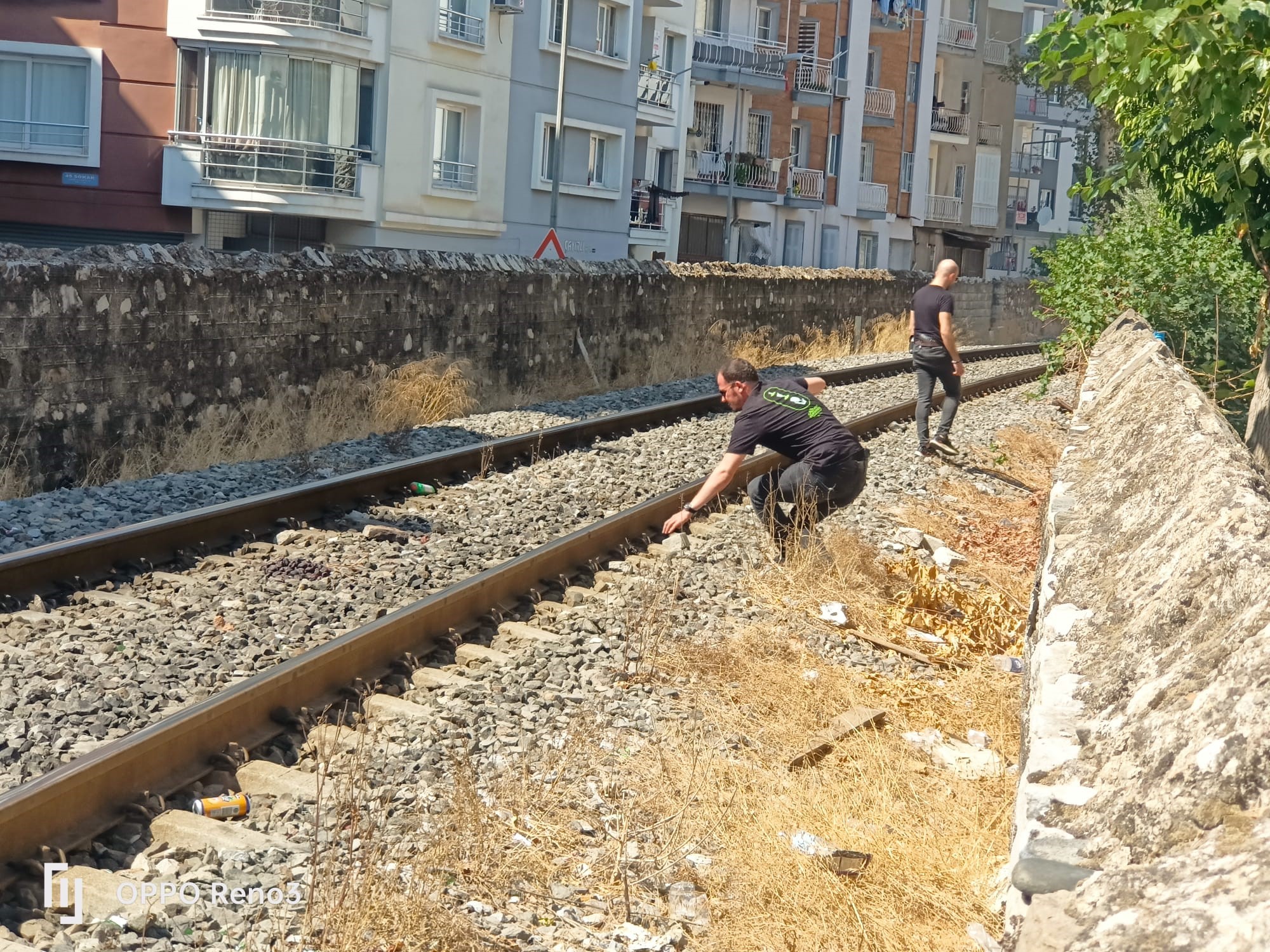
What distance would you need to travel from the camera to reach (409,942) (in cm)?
413

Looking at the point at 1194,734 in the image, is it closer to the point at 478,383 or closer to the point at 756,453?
the point at 756,453

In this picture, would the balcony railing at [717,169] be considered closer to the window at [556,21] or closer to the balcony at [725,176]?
the balcony at [725,176]

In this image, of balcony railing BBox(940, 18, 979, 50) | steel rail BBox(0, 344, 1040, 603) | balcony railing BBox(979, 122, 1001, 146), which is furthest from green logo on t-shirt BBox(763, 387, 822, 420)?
balcony railing BBox(979, 122, 1001, 146)

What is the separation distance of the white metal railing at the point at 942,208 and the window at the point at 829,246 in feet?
25.2

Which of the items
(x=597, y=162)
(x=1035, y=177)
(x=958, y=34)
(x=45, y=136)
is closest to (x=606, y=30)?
(x=597, y=162)

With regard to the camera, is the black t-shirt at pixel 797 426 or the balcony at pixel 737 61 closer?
the black t-shirt at pixel 797 426

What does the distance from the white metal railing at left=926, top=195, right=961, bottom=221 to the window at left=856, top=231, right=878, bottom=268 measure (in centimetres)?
422

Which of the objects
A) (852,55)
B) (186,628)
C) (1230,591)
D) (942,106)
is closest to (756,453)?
(186,628)

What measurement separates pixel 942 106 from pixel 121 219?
4226cm

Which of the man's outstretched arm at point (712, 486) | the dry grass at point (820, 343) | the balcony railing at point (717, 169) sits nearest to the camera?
the man's outstretched arm at point (712, 486)

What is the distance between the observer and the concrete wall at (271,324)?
1133 cm

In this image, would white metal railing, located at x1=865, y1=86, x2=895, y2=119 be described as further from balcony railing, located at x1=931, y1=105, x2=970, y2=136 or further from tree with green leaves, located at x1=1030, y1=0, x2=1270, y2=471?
tree with green leaves, located at x1=1030, y1=0, x2=1270, y2=471

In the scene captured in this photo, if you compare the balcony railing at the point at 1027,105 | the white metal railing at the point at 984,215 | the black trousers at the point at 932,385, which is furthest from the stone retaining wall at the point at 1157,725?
the balcony railing at the point at 1027,105

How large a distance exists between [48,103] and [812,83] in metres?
29.0
